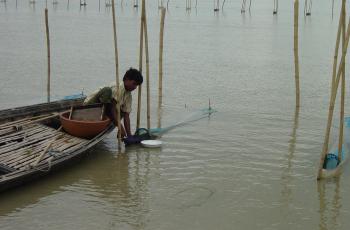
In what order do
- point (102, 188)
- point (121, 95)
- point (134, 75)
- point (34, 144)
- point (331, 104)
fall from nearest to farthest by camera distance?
1. point (331, 104)
2. point (102, 188)
3. point (34, 144)
4. point (134, 75)
5. point (121, 95)

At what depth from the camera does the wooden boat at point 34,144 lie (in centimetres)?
558

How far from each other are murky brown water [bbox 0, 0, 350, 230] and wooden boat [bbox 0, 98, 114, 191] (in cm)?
29

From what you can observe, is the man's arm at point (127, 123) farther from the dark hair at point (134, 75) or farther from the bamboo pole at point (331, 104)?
the bamboo pole at point (331, 104)

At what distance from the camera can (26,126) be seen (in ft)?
23.1

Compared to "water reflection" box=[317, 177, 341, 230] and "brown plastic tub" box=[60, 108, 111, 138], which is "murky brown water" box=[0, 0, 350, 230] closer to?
"water reflection" box=[317, 177, 341, 230]

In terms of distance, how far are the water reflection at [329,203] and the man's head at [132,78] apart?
285 centimetres

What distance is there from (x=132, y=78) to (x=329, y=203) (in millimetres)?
3134

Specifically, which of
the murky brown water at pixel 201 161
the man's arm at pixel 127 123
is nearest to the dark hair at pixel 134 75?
the man's arm at pixel 127 123

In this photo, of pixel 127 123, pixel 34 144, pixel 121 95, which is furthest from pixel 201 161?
pixel 34 144

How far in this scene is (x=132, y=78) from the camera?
702cm

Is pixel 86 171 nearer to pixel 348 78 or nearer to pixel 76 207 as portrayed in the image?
pixel 76 207

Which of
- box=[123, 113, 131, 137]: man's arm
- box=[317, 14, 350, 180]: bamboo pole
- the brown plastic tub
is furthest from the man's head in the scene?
box=[317, 14, 350, 180]: bamboo pole

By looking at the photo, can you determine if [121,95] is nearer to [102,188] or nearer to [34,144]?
[34,144]

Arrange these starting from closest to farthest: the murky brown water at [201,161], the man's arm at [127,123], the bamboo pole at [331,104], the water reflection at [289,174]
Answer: the murky brown water at [201,161] → the bamboo pole at [331,104] → the water reflection at [289,174] → the man's arm at [127,123]
